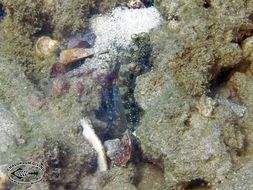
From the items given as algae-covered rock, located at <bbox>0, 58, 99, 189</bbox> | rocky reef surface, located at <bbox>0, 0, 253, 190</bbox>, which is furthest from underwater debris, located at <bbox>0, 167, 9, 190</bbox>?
algae-covered rock, located at <bbox>0, 58, 99, 189</bbox>

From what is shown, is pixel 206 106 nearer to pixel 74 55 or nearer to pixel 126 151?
pixel 126 151

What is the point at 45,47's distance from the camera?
4359 mm

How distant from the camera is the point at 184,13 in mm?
3482

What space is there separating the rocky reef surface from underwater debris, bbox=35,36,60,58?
17 mm

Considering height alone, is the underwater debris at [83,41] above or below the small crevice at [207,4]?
below

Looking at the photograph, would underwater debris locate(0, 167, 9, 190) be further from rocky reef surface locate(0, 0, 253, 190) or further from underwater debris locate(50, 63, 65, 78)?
underwater debris locate(50, 63, 65, 78)

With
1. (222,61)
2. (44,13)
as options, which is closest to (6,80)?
(44,13)

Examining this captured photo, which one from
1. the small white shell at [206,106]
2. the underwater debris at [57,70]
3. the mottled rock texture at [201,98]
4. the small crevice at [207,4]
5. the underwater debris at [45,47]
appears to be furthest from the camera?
the underwater debris at [45,47]

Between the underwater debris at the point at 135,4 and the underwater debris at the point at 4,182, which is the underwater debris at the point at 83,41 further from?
the underwater debris at the point at 4,182

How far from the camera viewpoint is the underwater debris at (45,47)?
4.35 m
